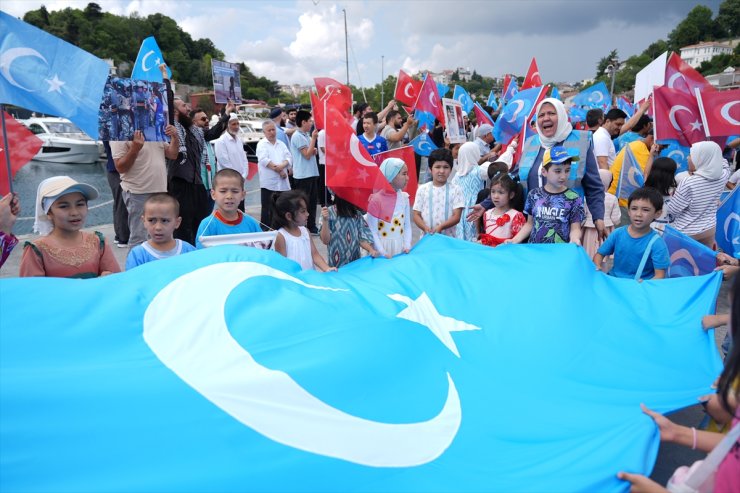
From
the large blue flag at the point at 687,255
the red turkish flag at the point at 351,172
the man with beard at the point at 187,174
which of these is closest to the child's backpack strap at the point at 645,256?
the large blue flag at the point at 687,255

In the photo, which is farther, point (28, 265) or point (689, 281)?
point (689, 281)

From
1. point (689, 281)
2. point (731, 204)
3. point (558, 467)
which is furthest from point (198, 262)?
point (731, 204)

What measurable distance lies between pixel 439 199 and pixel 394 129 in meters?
4.97

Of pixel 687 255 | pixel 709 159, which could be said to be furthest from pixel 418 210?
pixel 709 159

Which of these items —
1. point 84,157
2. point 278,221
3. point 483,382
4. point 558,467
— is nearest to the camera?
point 558,467

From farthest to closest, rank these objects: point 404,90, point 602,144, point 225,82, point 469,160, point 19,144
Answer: point 404,90
point 225,82
point 602,144
point 469,160
point 19,144

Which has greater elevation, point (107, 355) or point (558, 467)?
point (107, 355)

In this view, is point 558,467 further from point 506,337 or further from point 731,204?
point 731,204

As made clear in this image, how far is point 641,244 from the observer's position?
379 centimetres

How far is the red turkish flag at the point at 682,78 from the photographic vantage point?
5891 millimetres

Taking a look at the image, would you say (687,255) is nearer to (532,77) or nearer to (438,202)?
(438,202)

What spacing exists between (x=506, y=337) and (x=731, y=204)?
2.48 meters

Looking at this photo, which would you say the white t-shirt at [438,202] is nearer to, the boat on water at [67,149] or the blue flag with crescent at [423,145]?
the blue flag with crescent at [423,145]

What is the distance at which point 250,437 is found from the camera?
188 cm
